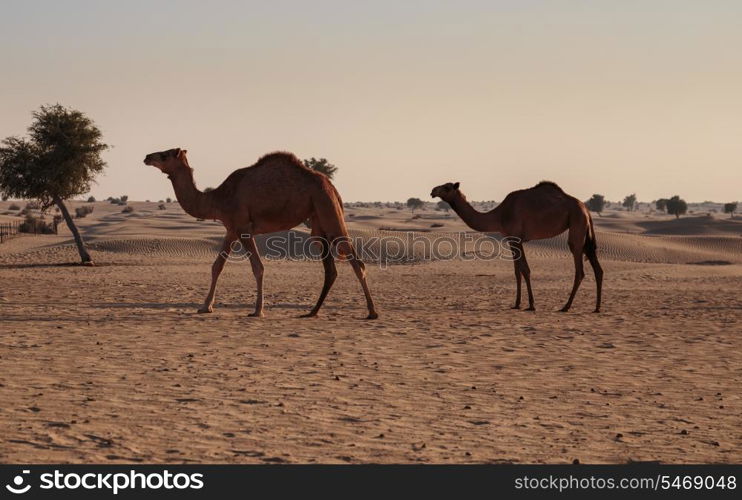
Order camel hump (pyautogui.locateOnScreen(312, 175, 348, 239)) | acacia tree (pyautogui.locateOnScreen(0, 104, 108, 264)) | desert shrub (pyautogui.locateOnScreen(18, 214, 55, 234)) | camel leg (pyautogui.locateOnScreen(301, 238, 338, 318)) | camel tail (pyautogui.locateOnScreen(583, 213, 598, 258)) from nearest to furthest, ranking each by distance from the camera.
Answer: camel hump (pyautogui.locateOnScreen(312, 175, 348, 239)) < camel leg (pyautogui.locateOnScreen(301, 238, 338, 318)) < camel tail (pyautogui.locateOnScreen(583, 213, 598, 258)) < acacia tree (pyautogui.locateOnScreen(0, 104, 108, 264)) < desert shrub (pyautogui.locateOnScreen(18, 214, 55, 234))

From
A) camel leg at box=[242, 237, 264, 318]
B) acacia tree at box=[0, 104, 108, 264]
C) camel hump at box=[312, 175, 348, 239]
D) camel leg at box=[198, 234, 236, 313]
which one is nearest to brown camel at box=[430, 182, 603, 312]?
camel hump at box=[312, 175, 348, 239]

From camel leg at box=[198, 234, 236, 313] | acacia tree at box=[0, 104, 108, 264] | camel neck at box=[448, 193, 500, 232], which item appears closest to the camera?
camel leg at box=[198, 234, 236, 313]

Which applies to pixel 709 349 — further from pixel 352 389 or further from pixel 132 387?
pixel 132 387

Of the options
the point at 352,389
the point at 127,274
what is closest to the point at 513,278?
the point at 127,274

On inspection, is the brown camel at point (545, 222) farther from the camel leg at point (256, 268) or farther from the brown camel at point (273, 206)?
the camel leg at point (256, 268)

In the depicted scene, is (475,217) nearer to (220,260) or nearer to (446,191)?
(446,191)

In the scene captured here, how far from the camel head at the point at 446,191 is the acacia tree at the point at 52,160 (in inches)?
631

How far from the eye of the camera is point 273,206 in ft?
46.5

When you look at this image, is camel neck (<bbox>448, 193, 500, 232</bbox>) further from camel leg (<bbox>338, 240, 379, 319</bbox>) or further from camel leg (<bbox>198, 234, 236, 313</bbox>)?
camel leg (<bbox>198, 234, 236, 313</bbox>)

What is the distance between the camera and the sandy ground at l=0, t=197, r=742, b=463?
21.5 ft

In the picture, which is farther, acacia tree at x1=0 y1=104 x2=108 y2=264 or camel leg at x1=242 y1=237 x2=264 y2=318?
acacia tree at x1=0 y1=104 x2=108 y2=264

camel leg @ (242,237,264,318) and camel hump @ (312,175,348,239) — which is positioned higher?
camel hump @ (312,175,348,239)

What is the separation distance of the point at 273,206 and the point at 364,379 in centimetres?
560

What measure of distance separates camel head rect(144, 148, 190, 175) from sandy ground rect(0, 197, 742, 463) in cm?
227
